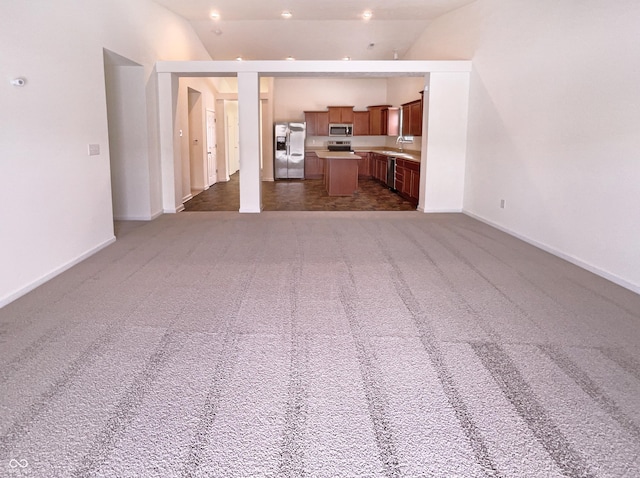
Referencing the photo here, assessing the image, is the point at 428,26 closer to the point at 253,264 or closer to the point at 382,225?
the point at 382,225

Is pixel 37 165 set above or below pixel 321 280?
above

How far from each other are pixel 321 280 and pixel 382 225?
2805 mm

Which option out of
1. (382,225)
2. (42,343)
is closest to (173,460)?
(42,343)

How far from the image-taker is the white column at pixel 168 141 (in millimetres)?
7411

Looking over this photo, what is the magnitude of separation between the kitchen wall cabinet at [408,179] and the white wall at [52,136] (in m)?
5.22

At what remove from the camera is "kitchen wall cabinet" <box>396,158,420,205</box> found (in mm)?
8875

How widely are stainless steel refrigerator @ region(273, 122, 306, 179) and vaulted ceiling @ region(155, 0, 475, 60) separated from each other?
2.58 metres

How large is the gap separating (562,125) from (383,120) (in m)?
9.30

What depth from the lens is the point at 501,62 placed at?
6.40 metres

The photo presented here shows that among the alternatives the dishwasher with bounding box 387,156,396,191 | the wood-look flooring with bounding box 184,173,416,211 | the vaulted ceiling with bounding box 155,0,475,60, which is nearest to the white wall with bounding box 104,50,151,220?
the wood-look flooring with bounding box 184,173,416,211

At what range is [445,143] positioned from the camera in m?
7.78

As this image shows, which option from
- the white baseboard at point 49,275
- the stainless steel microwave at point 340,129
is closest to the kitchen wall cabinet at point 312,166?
the stainless steel microwave at point 340,129

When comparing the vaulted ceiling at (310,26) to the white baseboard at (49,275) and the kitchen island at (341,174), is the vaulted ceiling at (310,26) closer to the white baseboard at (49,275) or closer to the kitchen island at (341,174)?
the kitchen island at (341,174)

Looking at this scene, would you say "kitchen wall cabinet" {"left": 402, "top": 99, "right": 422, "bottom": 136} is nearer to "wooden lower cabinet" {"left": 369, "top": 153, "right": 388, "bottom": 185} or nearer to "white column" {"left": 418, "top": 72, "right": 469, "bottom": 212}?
"wooden lower cabinet" {"left": 369, "top": 153, "right": 388, "bottom": 185}
